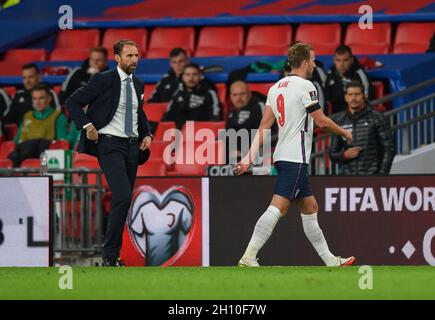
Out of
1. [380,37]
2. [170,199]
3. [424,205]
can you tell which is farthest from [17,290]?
[380,37]

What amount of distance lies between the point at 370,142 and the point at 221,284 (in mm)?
4535

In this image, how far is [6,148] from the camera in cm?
1725

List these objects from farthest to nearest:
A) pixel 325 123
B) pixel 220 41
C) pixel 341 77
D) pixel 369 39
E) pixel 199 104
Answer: pixel 220 41 < pixel 369 39 < pixel 199 104 < pixel 341 77 < pixel 325 123

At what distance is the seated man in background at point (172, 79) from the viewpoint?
16.8 m

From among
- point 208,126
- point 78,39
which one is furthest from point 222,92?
point 78,39

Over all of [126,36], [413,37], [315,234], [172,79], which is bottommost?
[315,234]

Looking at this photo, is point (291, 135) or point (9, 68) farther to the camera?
point (9, 68)

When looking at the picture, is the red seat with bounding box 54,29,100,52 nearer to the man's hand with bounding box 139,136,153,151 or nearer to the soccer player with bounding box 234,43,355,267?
the man's hand with bounding box 139,136,153,151

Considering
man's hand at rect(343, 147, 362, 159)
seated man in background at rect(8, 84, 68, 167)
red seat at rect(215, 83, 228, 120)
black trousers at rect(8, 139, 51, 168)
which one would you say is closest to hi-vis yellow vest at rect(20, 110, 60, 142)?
seated man in background at rect(8, 84, 68, 167)

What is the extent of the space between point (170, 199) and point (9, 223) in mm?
1710

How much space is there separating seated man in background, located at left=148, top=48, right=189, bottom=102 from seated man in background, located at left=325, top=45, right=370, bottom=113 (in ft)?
7.08

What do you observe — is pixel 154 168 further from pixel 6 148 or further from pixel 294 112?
pixel 294 112

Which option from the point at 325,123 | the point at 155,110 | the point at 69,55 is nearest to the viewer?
the point at 325,123

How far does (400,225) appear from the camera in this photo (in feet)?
41.6
